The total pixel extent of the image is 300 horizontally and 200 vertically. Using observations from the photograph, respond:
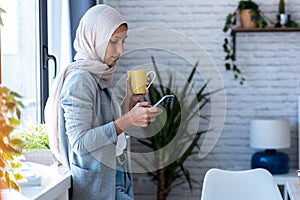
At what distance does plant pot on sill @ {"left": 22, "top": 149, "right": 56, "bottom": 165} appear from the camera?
3.18m

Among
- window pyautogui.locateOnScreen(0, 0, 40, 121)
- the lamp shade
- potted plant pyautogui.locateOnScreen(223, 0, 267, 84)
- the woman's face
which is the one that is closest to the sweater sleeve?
the woman's face

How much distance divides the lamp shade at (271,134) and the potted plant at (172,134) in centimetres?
50

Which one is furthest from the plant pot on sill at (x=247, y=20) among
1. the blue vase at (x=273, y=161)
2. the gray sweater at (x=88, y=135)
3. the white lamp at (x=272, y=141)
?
the gray sweater at (x=88, y=135)

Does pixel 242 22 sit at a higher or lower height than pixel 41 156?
higher

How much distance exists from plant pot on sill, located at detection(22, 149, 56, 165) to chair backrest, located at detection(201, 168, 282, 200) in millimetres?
784

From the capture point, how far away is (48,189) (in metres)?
2.66

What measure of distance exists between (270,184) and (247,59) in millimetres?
2368

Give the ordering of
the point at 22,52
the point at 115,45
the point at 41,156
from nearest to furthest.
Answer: the point at 115,45 → the point at 41,156 → the point at 22,52

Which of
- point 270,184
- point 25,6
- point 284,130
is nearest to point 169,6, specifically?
point 284,130

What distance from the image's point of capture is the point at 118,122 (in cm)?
268

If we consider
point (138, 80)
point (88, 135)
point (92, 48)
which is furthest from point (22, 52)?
point (88, 135)

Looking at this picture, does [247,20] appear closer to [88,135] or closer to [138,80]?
[138,80]

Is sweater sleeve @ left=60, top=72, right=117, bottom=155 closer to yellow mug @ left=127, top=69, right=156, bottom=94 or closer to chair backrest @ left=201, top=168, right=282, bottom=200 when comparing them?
yellow mug @ left=127, top=69, right=156, bottom=94

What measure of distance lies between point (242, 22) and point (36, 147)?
2637 millimetres
